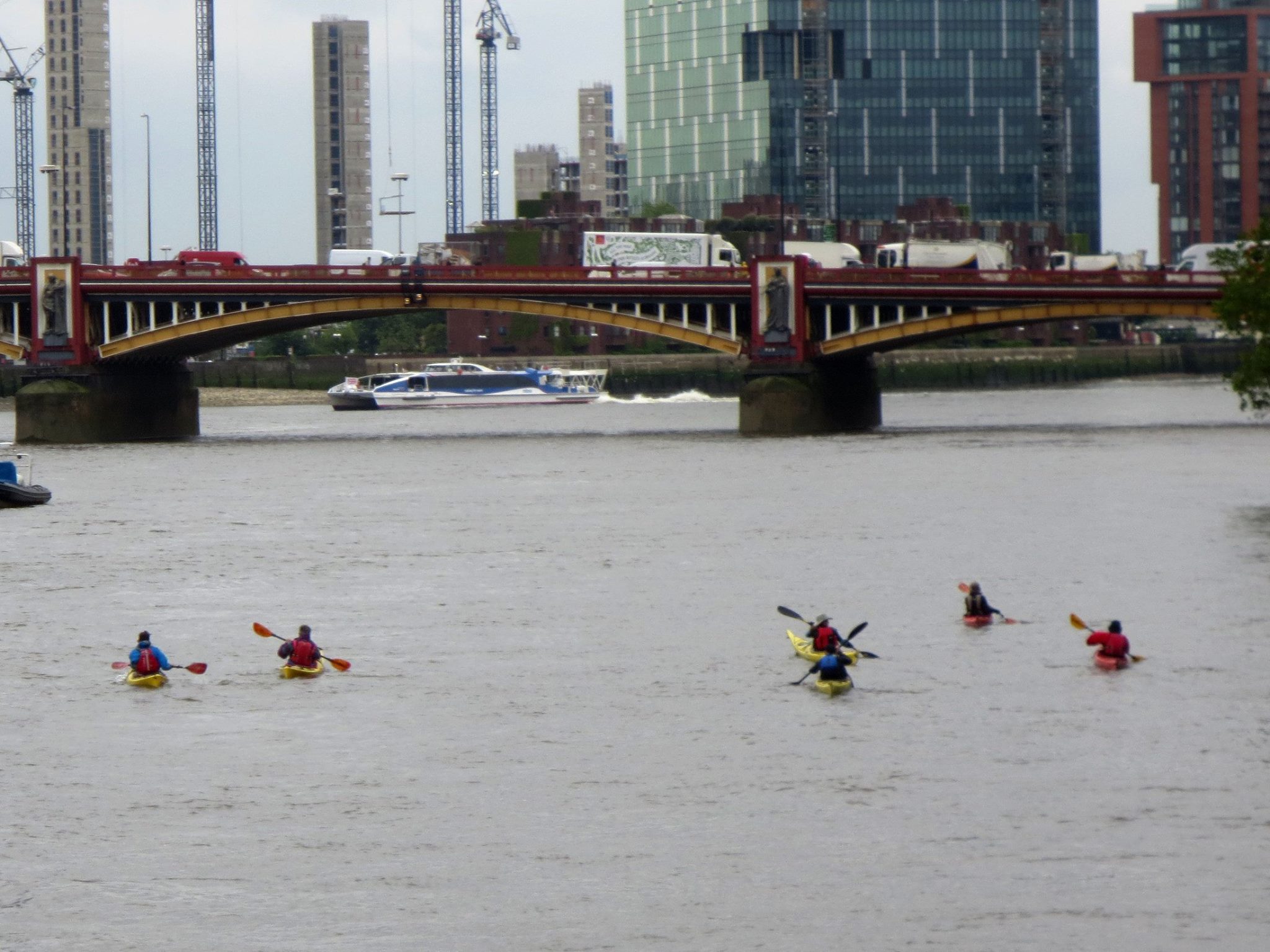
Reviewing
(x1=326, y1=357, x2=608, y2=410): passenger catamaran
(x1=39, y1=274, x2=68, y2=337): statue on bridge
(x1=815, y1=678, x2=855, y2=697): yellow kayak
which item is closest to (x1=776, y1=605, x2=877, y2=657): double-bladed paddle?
(x1=815, y1=678, x2=855, y2=697): yellow kayak

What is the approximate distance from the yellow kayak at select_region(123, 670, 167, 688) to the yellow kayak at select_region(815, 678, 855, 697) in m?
9.85

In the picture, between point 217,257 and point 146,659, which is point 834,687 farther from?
point 217,257

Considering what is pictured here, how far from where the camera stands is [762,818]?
26.3 m

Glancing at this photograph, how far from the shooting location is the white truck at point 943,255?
12288 cm

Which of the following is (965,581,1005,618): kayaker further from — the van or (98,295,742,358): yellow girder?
the van

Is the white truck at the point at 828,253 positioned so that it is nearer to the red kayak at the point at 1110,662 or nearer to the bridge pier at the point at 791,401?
the bridge pier at the point at 791,401

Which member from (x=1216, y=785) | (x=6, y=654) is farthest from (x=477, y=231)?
(x=1216, y=785)

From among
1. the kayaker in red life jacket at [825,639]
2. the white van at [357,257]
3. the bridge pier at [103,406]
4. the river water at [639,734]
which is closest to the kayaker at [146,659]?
the river water at [639,734]

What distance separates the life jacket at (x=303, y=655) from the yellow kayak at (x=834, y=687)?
7.84m

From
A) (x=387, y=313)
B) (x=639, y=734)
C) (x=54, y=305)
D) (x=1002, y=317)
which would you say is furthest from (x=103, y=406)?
(x=639, y=734)

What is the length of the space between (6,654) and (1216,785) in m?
20.5

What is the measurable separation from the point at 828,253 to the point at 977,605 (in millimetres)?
80540

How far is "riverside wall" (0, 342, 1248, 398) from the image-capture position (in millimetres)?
163000

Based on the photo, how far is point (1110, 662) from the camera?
35.0 metres
